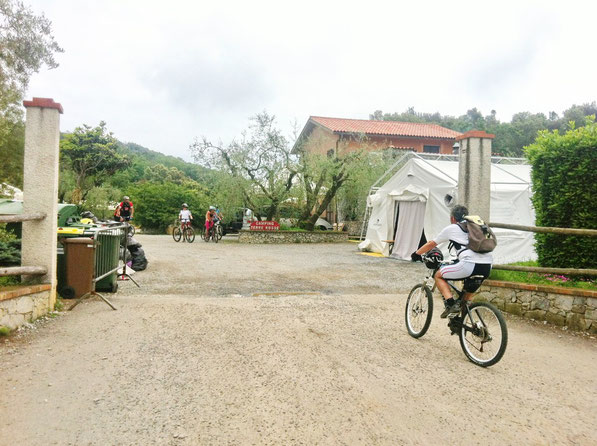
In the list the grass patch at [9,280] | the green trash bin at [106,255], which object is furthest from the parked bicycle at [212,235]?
the grass patch at [9,280]

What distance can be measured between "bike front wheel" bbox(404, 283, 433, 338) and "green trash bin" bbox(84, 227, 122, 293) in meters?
4.17

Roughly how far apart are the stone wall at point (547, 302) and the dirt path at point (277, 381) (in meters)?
0.26

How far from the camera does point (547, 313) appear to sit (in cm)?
588

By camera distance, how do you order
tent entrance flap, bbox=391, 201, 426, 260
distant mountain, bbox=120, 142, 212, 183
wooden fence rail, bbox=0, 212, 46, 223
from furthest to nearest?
distant mountain, bbox=120, 142, 212, 183 → tent entrance flap, bbox=391, 201, 426, 260 → wooden fence rail, bbox=0, 212, 46, 223

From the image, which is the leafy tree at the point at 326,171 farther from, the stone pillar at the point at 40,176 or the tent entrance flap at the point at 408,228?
the stone pillar at the point at 40,176

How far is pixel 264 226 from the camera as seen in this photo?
20.5 metres

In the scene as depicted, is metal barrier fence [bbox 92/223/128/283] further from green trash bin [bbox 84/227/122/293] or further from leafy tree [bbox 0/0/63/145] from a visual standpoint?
leafy tree [bbox 0/0/63/145]

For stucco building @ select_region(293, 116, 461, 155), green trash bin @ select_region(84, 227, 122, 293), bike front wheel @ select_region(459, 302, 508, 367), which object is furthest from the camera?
stucco building @ select_region(293, 116, 461, 155)

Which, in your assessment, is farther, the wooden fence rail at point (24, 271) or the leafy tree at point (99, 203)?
the leafy tree at point (99, 203)

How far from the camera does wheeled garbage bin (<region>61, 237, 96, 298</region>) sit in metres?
5.90

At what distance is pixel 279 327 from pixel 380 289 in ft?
12.3

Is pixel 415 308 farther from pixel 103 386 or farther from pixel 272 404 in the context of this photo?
pixel 103 386

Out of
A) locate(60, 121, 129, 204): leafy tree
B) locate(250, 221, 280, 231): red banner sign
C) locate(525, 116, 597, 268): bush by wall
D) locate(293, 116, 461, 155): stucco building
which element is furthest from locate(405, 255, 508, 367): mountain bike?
locate(60, 121, 129, 204): leafy tree

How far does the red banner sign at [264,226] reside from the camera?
20375 mm
